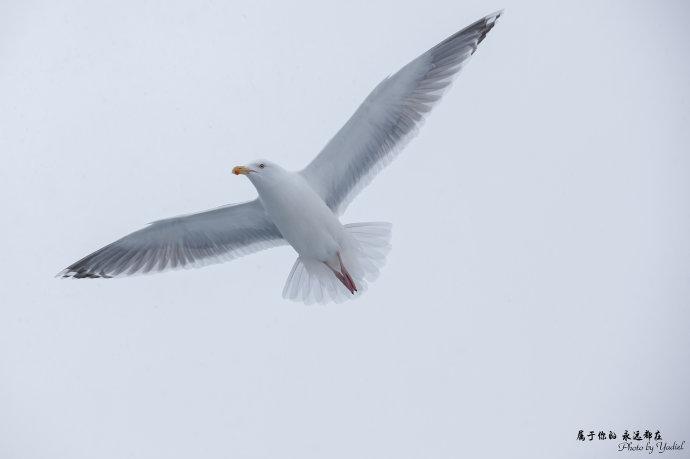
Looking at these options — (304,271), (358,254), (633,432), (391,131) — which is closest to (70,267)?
(304,271)

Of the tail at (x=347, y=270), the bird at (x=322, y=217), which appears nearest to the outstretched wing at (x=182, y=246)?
the bird at (x=322, y=217)

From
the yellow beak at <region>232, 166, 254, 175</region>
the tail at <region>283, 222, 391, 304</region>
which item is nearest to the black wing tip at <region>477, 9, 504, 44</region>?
the tail at <region>283, 222, 391, 304</region>

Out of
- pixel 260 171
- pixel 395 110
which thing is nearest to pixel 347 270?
pixel 260 171

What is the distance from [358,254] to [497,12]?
1929 mm

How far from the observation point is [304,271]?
6648 mm

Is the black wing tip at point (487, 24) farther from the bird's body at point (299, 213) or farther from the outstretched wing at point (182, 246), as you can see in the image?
the outstretched wing at point (182, 246)

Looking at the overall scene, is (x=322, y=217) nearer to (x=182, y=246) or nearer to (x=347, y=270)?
(x=347, y=270)

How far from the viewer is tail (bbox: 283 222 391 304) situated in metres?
6.40

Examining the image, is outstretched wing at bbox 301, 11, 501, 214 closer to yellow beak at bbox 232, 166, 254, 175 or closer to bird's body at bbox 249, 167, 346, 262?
bird's body at bbox 249, 167, 346, 262

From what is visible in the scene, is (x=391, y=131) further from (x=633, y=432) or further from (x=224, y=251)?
(x=633, y=432)

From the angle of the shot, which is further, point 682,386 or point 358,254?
point 682,386

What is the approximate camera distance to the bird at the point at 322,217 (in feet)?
20.3

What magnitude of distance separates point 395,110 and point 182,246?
1.93 metres

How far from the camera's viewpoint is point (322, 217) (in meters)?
6.20
